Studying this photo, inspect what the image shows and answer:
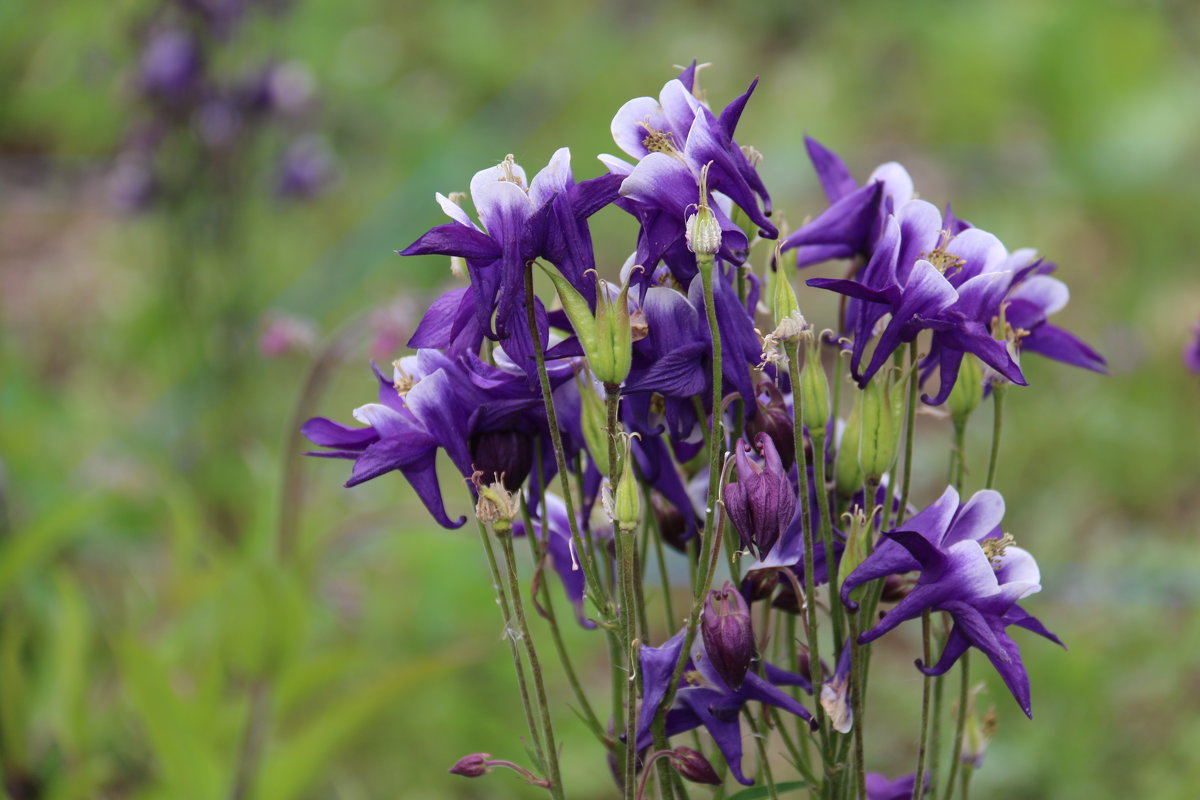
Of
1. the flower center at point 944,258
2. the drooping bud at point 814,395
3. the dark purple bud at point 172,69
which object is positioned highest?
the dark purple bud at point 172,69

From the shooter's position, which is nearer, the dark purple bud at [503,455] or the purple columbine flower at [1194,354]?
the dark purple bud at [503,455]

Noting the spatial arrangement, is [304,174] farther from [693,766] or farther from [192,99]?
[693,766]

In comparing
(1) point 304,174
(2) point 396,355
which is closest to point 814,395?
(2) point 396,355

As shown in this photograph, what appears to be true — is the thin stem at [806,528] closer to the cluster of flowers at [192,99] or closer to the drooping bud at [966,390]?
the drooping bud at [966,390]

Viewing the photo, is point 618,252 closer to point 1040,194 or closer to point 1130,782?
point 1040,194

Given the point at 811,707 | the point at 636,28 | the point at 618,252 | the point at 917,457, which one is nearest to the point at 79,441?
the point at 618,252

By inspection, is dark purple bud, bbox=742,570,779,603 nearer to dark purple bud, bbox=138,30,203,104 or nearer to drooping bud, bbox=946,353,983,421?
drooping bud, bbox=946,353,983,421

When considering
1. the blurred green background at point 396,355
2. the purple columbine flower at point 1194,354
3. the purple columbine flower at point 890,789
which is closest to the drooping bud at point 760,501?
the purple columbine flower at point 890,789
